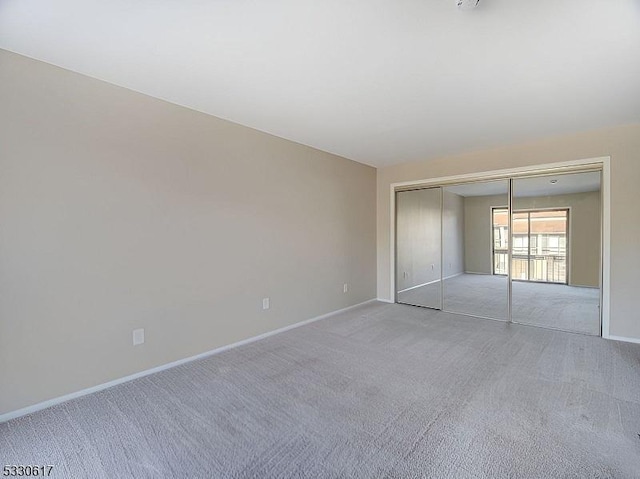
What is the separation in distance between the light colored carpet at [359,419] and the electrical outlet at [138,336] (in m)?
0.31

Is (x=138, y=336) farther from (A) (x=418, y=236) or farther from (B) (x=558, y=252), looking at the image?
(B) (x=558, y=252)

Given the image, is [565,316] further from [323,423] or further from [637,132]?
[323,423]

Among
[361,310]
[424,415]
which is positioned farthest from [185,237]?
[361,310]

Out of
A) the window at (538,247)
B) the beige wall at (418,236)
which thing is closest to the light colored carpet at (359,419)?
the window at (538,247)

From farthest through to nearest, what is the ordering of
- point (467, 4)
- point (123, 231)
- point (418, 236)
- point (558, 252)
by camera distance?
point (418, 236) < point (558, 252) < point (123, 231) < point (467, 4)

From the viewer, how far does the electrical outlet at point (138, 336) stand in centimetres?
253

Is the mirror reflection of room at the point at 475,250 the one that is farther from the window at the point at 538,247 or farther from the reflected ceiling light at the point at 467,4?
the reflected ceiling light at the point at 467,4

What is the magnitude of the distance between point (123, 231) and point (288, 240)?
183cm

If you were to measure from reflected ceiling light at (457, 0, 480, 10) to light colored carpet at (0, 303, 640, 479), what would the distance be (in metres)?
2.40

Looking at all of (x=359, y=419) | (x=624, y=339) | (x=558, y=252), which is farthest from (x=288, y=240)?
(x=624, y=339)

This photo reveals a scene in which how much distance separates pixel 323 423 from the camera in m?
1.93

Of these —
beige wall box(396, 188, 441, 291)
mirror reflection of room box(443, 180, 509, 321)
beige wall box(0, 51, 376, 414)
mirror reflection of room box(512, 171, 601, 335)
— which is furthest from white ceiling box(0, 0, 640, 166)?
beige wall box(396, 188, 441, 291)

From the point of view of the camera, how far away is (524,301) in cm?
424

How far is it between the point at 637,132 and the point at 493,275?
7.51ft
